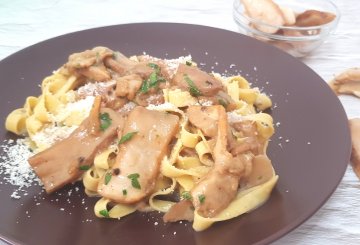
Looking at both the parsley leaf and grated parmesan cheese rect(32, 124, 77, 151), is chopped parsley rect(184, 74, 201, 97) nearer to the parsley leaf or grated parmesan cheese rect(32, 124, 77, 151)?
the parsley leaf

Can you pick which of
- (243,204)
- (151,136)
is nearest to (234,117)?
(151,136)

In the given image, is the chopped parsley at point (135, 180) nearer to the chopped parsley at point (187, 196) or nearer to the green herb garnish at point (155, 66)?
the chopped parsley at point (187, 196)

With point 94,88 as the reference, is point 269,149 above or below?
below

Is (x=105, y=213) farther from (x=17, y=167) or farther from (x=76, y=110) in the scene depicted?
(x=76, y=110)

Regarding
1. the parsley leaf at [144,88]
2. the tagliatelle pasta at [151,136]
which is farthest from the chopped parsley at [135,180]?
the parsley leaf at [144,88]

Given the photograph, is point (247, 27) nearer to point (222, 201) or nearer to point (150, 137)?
point (150, 137)

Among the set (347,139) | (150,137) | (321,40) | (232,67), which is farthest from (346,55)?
(150,137)

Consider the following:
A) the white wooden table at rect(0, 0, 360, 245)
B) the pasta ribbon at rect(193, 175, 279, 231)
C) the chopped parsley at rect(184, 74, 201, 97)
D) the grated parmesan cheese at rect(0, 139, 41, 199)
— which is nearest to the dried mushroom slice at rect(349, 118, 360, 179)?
the white wooden table at rect(0, 0, 360, 245)
